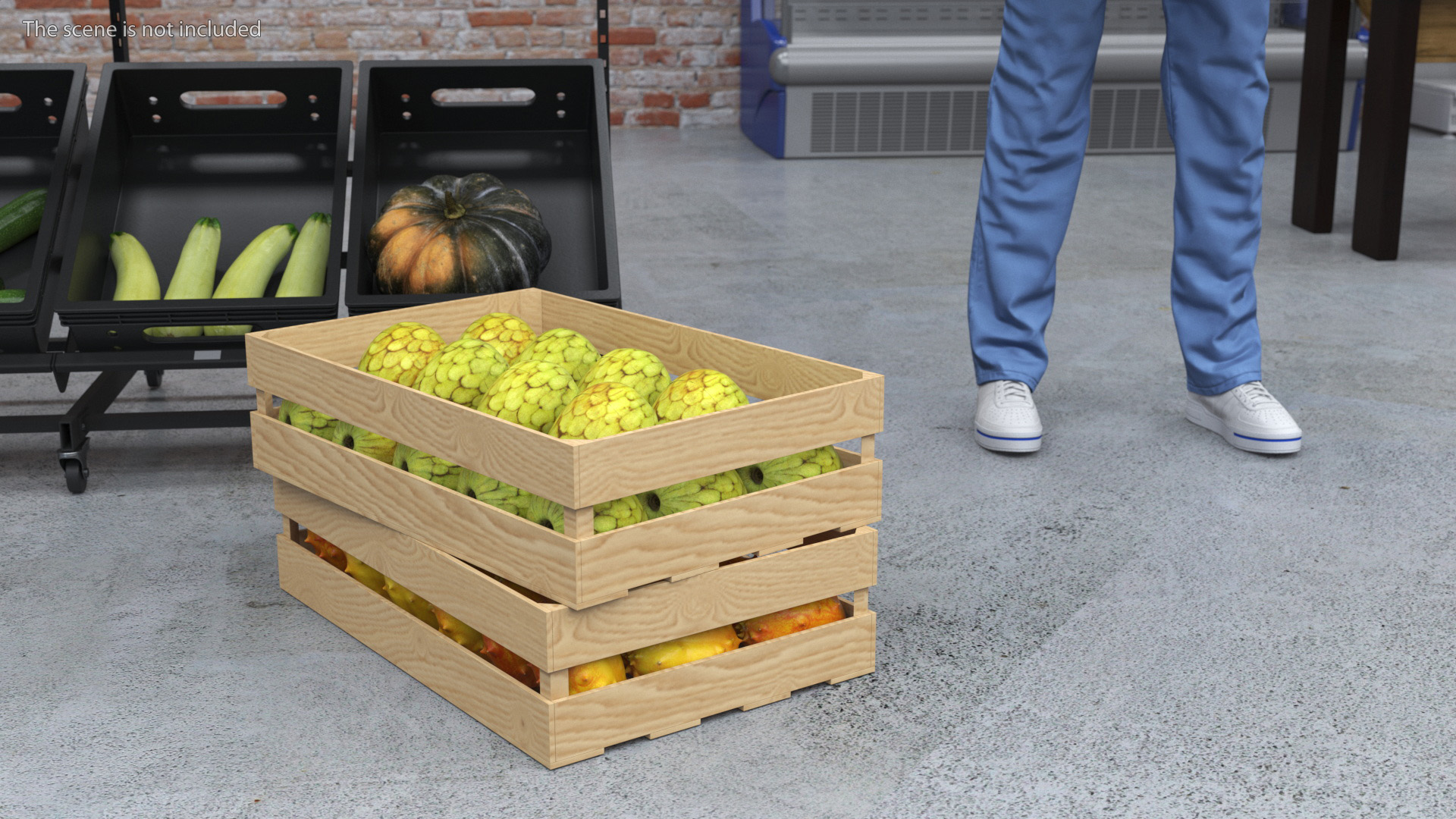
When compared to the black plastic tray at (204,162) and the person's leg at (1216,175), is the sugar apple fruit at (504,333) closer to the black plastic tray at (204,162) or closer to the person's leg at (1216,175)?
the black plastic tray at (204,162)

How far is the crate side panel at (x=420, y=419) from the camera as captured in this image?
3.24ft

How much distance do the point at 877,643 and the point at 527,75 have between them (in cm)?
104

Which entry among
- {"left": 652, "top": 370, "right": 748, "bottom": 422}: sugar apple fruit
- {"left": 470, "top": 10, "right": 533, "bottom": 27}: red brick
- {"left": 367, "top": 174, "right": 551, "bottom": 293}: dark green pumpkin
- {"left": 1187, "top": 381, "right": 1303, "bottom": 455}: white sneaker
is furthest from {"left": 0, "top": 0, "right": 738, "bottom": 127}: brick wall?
{"left": 652, "top": 370, "right": 748, "bottom": 422}: sugar apple fruit

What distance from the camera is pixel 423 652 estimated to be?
3.84ft

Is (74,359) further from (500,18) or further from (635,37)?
(635,37)

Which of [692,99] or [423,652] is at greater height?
[692,99]

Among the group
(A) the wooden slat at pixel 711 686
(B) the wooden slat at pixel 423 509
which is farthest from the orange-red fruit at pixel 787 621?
(B) the wooden slat at pixel 423 509

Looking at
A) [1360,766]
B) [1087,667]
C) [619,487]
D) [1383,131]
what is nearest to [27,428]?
[619,487]

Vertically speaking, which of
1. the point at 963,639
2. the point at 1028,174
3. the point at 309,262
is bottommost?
the point at 963,639

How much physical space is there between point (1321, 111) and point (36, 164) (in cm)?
301

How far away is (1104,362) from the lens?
2307mm

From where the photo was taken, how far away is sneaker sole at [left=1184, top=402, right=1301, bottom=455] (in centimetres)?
180

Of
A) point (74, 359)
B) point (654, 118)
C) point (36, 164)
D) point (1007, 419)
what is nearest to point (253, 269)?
point (74, 359)

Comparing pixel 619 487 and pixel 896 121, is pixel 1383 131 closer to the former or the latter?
pixel 896 121
